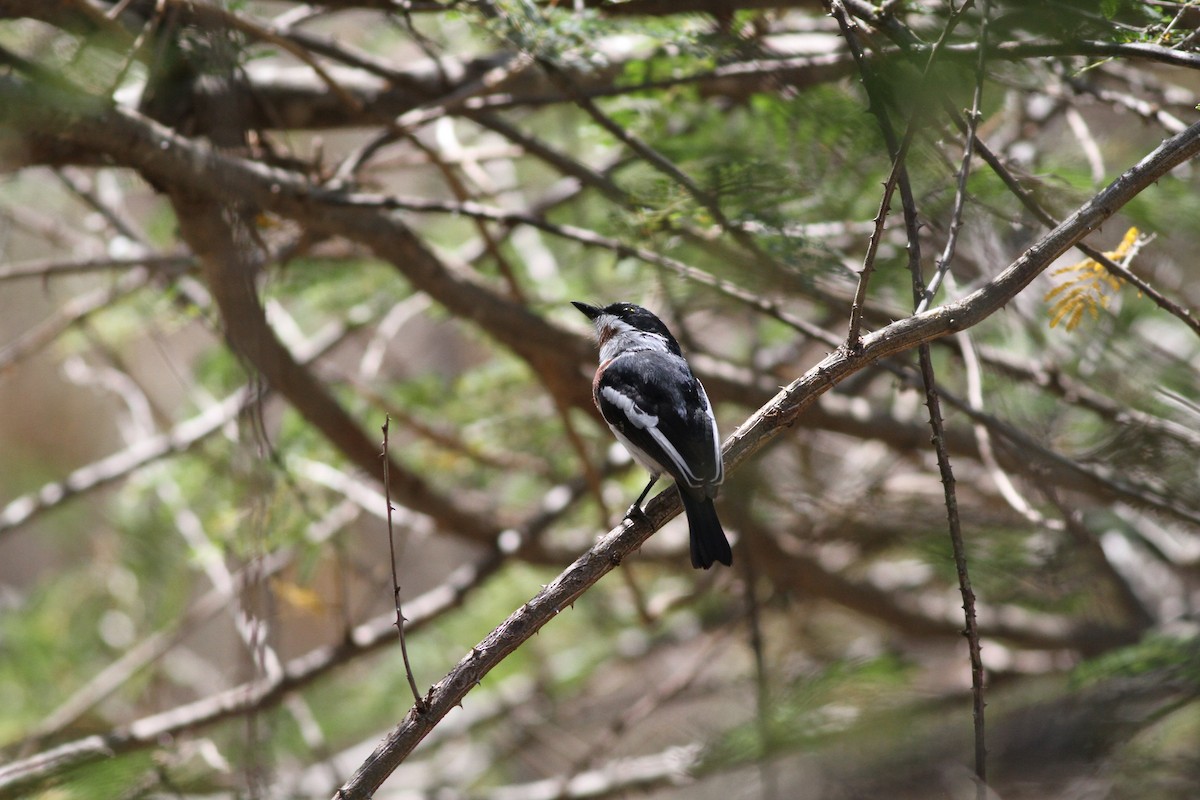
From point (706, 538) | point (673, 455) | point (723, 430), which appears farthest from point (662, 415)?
point (723, 430)

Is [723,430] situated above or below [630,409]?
above

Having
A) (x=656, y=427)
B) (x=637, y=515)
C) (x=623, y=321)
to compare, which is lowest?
(x=637, y=515)

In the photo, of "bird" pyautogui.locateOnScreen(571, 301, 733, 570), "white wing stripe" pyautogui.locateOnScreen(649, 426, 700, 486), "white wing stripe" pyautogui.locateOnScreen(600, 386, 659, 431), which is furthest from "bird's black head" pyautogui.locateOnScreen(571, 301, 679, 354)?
"white wing stripe" pyautogui.locateOnScreen(649, 426, 700, 486)

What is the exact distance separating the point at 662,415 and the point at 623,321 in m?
0.92

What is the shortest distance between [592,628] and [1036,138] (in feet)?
12.3

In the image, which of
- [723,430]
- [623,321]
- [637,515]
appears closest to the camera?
[637,515]

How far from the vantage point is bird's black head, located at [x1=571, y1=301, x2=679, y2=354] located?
3.70 meters

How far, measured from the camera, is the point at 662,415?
298cm

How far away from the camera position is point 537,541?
484cm

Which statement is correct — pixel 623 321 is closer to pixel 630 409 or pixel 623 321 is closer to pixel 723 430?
pixel 630 409

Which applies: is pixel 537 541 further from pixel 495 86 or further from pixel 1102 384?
pixel 1102 384

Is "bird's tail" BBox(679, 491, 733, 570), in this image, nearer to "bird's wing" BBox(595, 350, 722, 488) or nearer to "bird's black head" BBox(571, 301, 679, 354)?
"bird's wing" BBox(595, 350, 722, 488)

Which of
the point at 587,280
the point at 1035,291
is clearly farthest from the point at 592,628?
the point at 1035,291

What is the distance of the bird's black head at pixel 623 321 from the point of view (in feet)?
12.1
